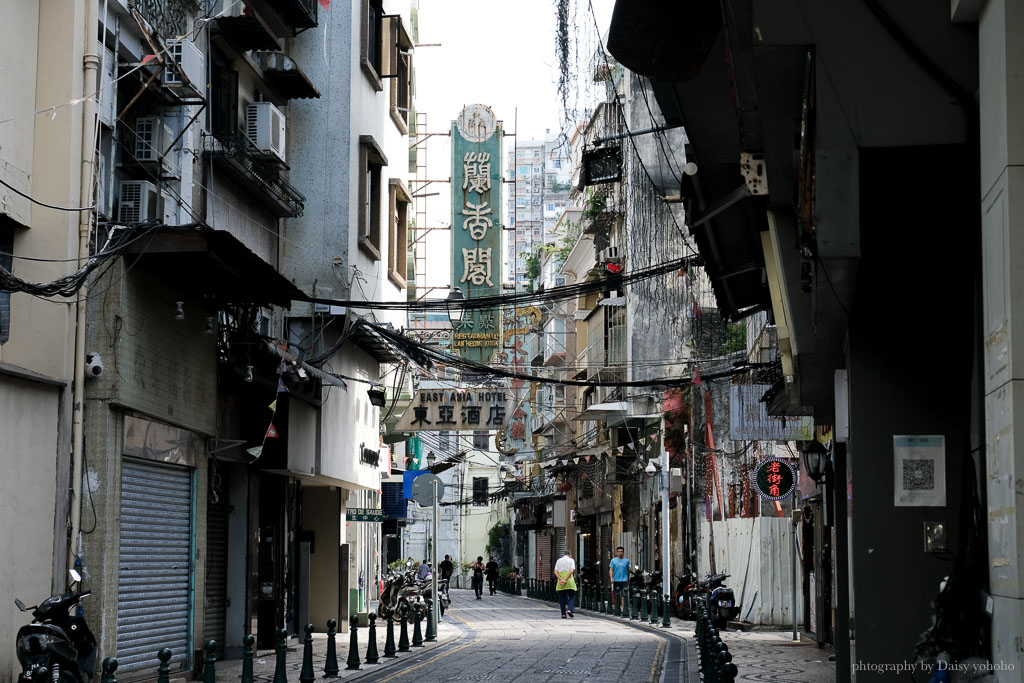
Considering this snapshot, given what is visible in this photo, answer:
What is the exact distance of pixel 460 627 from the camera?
3164cm

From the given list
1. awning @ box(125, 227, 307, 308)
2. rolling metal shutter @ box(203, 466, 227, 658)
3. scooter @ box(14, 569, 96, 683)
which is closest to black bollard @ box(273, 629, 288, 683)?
scooter @ box(14, 569, 96, 683)

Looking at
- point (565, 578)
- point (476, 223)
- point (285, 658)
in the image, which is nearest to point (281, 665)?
point (285, 658)

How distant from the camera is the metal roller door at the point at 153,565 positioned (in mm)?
16062

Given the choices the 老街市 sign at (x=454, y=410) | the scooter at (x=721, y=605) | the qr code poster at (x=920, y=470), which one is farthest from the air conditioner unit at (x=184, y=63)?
the 老街市 sign at (x=454, y=410)

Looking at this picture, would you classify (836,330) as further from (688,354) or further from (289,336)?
(688,354)

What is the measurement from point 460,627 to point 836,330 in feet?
68.4

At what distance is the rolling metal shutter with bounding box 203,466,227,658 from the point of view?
21000 millimetres

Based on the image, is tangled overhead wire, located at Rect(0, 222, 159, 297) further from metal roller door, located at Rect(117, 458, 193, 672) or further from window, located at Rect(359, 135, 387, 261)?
window, located at Rect(359, 135, 387, 261)

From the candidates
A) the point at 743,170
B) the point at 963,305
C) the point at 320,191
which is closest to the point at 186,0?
the point at 320,191

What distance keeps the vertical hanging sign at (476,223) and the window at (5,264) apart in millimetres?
19683

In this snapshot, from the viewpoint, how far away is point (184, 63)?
17109 mm

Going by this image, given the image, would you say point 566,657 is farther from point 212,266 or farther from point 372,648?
point 212,266

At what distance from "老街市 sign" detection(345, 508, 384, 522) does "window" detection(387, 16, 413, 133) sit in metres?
9.00

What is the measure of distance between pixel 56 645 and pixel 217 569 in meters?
9.90
